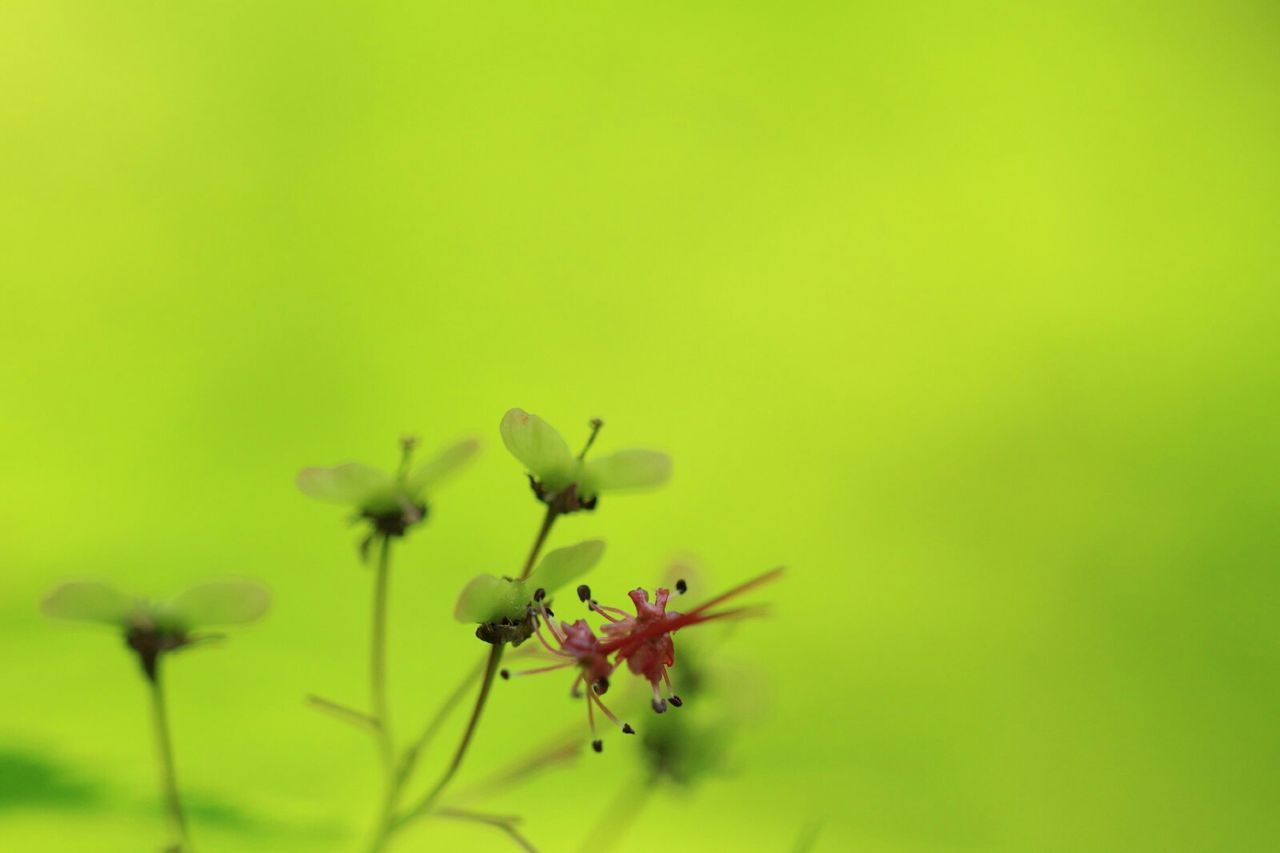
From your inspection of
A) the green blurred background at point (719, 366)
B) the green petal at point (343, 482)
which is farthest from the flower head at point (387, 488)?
the green blurred background at point (719, 366)

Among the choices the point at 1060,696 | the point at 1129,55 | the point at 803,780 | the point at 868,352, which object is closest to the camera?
the point at 803,780

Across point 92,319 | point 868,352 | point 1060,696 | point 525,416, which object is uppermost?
point 92,319

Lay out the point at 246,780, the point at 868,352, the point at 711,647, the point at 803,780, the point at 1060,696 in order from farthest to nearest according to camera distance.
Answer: the point at 868,352
the point at 1060,696
the point at 803,780
the point at 246,780
the point at 711,647

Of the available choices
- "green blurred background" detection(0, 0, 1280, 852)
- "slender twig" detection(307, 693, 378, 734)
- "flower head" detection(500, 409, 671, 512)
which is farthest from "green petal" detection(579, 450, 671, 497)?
"green blurred background" detection(0, 0, 1280, 852)

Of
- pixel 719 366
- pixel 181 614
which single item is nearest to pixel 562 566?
pixel 181 614

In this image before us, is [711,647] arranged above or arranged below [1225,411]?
below

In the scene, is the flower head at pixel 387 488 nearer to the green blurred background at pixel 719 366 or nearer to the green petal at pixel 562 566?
the green petal at pixel 562 566

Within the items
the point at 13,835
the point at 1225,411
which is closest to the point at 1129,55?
the point at 1225,411

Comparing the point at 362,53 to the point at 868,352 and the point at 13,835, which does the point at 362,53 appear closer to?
the point at 868,352

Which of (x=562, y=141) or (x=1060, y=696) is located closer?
(x=1060, y=696)
